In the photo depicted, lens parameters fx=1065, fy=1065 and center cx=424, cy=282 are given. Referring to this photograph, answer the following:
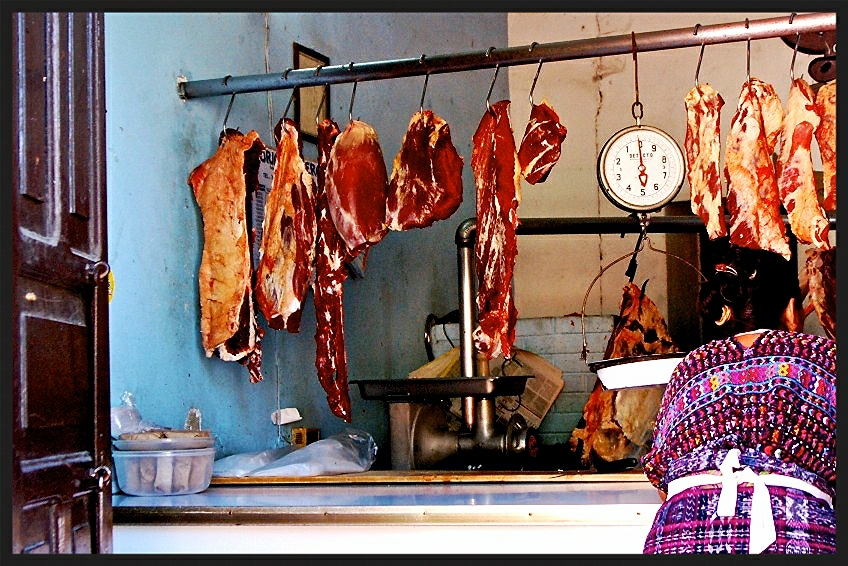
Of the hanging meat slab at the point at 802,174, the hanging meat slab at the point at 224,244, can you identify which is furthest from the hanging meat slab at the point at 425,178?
the hanging meat slab at the point at 802,174

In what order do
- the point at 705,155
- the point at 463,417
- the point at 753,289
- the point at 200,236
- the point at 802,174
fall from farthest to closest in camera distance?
the point at 753,289 < the point at 463,417 < the point at 200,236 < the point at 705,155 < the point at 802,174

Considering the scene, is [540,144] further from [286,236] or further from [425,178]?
[286,236]

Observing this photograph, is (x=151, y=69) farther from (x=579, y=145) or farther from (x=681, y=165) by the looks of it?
(x=579, y=145)

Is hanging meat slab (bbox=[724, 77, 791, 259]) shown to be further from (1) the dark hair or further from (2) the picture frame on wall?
(2) the picture frame on wall

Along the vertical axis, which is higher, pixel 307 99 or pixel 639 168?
pixel 307 99

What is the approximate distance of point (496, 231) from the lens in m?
4.17

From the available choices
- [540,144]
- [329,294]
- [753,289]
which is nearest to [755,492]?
[540,144]

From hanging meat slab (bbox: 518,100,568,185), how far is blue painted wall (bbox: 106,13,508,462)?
1.26 meters

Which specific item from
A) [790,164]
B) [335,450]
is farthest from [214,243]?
[790,164]

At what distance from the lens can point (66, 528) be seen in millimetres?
2605

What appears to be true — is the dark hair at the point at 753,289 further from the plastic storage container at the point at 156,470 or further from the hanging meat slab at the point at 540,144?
the plastic storage container at the point at 156,470

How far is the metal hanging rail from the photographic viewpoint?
11.7ft

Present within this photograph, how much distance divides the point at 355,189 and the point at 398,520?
1574mm

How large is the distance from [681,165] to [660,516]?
6.85 feet
